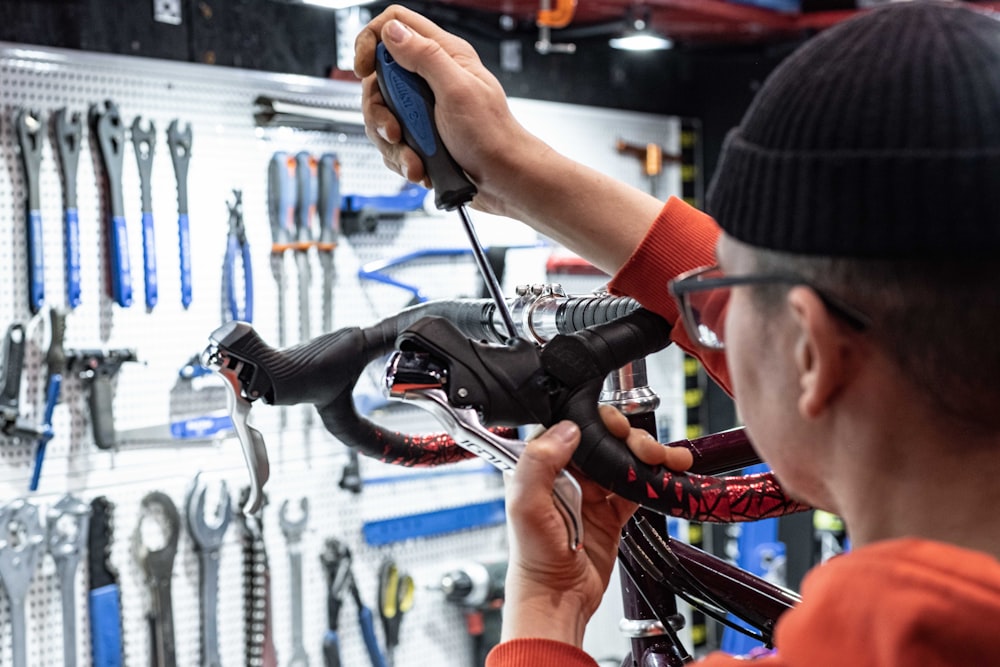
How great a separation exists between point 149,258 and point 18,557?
81cm

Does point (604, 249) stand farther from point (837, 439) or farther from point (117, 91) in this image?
point (117, 91)

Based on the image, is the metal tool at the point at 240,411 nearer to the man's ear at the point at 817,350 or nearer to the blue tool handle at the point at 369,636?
the man's ear at the point at 817,350

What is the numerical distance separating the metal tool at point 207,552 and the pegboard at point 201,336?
35 millimetres

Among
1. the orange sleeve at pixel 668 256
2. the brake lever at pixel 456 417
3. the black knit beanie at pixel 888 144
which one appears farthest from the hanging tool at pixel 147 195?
the black knit beanie at pixel 888 144

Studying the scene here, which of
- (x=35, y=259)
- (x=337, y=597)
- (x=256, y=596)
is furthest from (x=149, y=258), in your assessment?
(x=337, y=597)

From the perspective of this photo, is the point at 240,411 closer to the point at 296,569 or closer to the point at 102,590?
the point at 102,590

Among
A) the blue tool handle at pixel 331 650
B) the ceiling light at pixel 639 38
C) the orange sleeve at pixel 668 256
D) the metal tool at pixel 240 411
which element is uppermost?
the ceiling light at pixel 639 38

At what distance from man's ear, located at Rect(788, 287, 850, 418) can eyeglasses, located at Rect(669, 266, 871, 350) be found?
12mm

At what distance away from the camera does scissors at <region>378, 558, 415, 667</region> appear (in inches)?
146

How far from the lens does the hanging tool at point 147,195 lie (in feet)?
10.1

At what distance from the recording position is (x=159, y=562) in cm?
315

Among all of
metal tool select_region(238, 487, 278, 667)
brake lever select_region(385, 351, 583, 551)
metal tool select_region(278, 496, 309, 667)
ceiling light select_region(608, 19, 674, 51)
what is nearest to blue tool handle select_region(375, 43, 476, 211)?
brake lever select_region(385, 351, 583, 551)

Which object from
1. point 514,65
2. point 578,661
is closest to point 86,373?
point 514,65

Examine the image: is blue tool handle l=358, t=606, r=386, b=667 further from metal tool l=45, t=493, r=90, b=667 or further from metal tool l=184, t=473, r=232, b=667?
metal tool l=45, t=493, r=90, b=667
